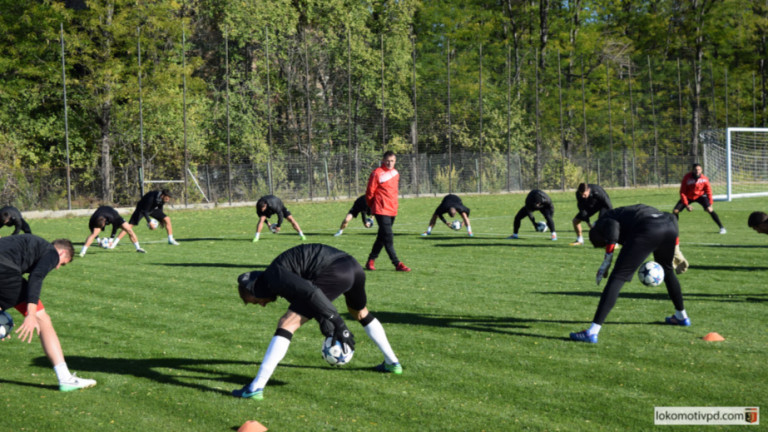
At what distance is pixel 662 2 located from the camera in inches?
2670

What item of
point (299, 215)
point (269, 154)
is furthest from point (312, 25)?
point (299, 215)

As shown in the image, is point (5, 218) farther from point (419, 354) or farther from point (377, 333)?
point (377, 333)

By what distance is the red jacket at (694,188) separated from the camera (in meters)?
21.0

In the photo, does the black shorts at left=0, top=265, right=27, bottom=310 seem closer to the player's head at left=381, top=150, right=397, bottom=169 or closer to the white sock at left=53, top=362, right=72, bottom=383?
the white sock at left=53, top=362, right=72, bottom=383

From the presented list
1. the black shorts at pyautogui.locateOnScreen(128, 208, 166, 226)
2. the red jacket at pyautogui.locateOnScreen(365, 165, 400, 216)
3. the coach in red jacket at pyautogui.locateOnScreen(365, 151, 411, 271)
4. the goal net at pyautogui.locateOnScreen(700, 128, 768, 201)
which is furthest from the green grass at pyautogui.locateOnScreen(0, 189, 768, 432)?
the goal net at pyautogui.locateOnScreen(700, 128, 768, 201)

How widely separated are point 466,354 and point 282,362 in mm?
1866

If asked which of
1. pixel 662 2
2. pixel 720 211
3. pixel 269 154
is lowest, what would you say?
pixel 720 211

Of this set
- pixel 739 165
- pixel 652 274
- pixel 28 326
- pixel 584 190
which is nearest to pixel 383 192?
pixel 584 190

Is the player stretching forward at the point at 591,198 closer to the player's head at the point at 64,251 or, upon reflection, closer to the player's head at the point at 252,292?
the player's head at the point at 252,292

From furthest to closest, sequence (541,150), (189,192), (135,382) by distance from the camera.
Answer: (541,150), (189,192), (135,382)

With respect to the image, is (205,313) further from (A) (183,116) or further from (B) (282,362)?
(A) (183,116)

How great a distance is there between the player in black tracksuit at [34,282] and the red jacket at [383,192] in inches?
293

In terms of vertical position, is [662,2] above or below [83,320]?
above

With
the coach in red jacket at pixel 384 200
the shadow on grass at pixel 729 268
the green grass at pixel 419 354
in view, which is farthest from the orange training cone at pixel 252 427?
the shadow on grass at pixel 729 268
